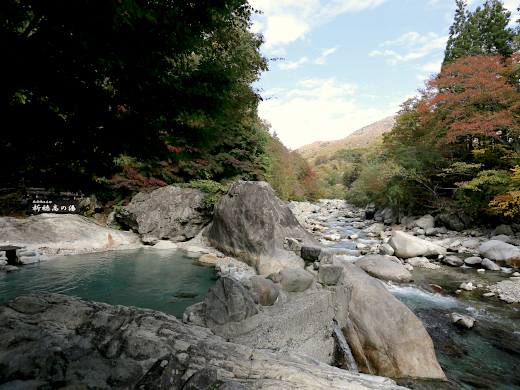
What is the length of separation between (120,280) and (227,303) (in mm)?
5613

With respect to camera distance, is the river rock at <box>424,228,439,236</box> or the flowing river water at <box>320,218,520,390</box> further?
the river rock at <box>424,228,439,236</box>

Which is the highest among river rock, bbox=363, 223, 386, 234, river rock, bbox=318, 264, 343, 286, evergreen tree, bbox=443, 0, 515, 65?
evergreen tree, bbox=443, 0, 515, 65

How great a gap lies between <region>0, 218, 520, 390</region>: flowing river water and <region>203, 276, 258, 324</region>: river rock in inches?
112

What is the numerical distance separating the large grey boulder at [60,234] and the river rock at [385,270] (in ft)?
32.6

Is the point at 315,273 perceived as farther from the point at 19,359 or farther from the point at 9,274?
the point at 9,274

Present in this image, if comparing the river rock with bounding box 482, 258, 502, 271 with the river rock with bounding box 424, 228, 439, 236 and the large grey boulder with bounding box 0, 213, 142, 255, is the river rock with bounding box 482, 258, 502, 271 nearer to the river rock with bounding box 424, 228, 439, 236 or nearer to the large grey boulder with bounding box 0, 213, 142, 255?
the river rock with bounding box 424, 228, 439, 236

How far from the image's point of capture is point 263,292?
369cm

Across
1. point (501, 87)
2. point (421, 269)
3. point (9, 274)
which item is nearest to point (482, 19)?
point (501, 87)

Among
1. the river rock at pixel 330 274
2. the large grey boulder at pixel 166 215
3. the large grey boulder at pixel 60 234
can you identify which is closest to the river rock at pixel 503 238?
the river rock at pixel 330 274

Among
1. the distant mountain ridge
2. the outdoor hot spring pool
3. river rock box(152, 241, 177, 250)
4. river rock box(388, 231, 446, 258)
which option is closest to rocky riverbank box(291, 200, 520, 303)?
river rock box(388, 231, 446, 258)

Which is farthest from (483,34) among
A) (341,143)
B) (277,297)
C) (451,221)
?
(341,143)

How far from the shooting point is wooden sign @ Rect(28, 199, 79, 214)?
394 inches

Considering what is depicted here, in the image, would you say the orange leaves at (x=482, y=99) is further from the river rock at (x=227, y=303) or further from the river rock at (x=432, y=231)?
the river rock at (x=227, y=303)

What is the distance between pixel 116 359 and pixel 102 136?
6.35ft
